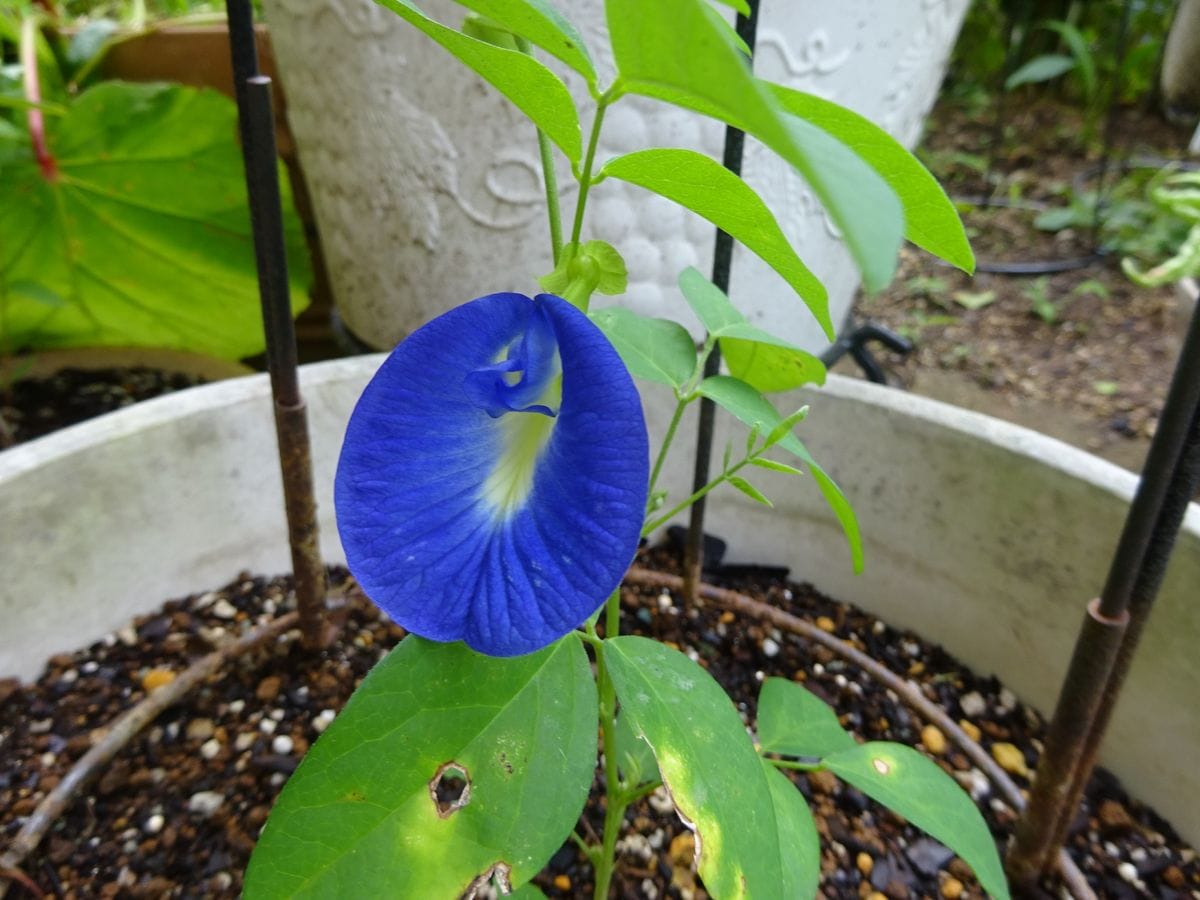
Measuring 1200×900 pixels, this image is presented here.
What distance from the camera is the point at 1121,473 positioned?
0.65 metres

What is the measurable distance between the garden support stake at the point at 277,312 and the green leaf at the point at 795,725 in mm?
314

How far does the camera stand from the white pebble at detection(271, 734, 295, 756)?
65cm

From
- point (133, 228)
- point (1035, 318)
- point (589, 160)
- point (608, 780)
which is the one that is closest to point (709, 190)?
point (589, 160)

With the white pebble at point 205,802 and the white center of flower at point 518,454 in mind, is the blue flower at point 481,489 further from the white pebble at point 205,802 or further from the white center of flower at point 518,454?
the white pebble at point 205,802

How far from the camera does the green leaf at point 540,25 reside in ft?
0.92

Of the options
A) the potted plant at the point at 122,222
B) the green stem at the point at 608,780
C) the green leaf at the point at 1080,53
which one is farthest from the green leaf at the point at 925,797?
the green leaf at the point at 1080,53

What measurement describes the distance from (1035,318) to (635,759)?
1438 mm

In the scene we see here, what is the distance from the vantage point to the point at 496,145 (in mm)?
792

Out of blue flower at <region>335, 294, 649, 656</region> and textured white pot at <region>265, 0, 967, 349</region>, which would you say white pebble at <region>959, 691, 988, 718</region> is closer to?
textured white pot at <region>265, 0, 967, 349</region>

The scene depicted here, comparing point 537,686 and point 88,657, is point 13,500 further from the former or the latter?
point 537,686

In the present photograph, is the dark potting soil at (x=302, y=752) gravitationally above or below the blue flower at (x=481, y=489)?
below

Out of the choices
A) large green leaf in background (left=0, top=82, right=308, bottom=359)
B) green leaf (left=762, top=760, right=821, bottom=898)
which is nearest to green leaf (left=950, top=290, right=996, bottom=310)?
large green leaf in background (left=0, top=82, right=308, bottom=359)

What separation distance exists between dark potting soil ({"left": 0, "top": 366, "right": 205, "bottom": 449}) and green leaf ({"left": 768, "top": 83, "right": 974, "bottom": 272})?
2.96 feet

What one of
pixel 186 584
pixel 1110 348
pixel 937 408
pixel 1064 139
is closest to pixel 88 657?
pixel 186 584
